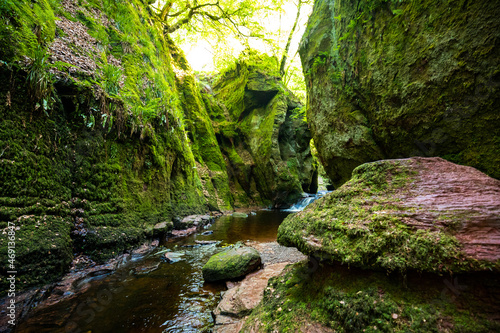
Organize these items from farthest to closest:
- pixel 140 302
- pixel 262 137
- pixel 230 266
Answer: pixel 262 137 → pixel 230 266 → pixel 140 302

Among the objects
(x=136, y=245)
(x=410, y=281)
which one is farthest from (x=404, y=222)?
(x=136, y=245)

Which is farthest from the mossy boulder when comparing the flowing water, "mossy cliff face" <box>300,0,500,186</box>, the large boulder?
"mossy cliff face" <box>300,0,500,186</box>

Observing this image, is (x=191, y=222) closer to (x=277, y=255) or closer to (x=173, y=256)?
(x=173, y=256)

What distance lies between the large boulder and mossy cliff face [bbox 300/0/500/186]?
1.08 m

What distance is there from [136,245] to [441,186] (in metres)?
5.80

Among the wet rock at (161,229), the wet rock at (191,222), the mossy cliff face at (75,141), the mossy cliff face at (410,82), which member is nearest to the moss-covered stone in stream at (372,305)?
the mossy cliff face at (410,82)

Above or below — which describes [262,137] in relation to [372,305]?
above

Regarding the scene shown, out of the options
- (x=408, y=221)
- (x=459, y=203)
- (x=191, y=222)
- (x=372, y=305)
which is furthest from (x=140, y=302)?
(x=191, y=222)

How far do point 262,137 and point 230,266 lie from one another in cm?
1246

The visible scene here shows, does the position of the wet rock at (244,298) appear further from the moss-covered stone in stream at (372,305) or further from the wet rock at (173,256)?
the wet rock at (173,256)

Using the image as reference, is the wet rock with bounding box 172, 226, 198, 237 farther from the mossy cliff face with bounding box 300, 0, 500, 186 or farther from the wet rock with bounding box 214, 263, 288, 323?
the mossy cliff face with bounding box 300, 0, 500, 186

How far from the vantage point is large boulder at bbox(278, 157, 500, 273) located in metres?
1.34

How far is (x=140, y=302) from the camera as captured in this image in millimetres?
3139

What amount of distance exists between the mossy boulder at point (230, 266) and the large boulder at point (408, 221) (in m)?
1.80
